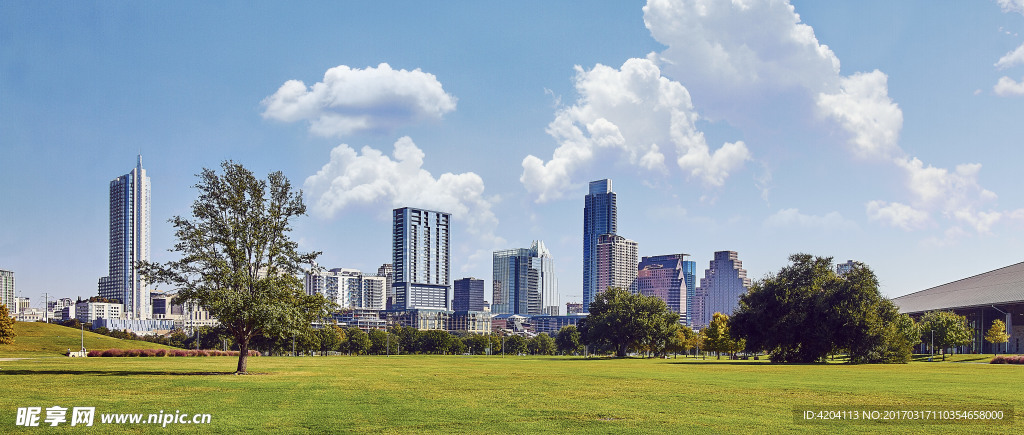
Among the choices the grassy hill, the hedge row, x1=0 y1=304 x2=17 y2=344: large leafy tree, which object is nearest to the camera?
the hedge row

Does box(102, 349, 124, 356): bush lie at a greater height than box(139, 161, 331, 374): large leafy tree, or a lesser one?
lesser

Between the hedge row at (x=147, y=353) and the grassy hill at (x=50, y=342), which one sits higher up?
the hedge row at (x=147, y=353)

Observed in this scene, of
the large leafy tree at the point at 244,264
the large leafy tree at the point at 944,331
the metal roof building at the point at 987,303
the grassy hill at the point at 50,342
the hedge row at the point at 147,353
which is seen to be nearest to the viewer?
the large leafy tree at the point at 244,264

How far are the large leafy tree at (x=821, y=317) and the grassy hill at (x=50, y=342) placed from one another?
89.8 meters

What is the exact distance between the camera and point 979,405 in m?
24.4

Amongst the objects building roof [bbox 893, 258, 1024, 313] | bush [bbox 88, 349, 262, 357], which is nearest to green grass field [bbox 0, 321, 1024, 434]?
bush [bbox 88, 349, 262, 357]

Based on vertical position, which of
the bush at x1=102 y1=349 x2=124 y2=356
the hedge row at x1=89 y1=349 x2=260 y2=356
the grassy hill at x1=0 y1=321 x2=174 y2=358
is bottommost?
the grassy hill at x1=0 y1=321 x2=174 y2=358

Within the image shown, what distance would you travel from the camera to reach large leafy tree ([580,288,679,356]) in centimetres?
11675

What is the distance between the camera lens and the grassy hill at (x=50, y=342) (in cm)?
10944

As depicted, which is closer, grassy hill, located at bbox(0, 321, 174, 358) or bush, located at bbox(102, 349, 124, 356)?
bush, located at bbox(102, 349, 124, 356)

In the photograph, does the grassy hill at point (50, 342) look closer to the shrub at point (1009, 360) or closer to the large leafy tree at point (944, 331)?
the shrub at point (1009, 360)

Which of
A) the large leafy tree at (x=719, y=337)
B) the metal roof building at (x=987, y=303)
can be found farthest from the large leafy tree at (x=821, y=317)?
the metal roof building at (x=987, y=303)

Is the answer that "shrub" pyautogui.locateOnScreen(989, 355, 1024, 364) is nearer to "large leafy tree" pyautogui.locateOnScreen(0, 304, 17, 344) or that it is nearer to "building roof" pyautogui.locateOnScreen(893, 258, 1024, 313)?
"building roof" pyautogui.locateOnScreen(893, 258, 1024, 313)

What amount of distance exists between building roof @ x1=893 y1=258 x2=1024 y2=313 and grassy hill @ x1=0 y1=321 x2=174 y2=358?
133m
